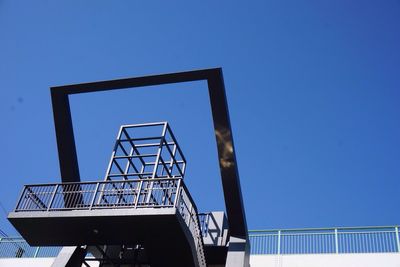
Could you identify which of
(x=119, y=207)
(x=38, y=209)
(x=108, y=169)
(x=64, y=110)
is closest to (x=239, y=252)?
(x=119, y=207)

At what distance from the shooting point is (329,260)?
67.9 ft

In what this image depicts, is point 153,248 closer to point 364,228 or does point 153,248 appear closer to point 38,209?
point 38,209

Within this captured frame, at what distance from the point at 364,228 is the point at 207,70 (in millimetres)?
10465

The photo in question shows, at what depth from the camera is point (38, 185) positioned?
17.0 metres

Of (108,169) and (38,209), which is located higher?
(108,169)

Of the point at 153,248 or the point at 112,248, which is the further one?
the point at 112,248

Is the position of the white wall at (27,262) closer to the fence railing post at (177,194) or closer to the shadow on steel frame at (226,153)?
the shadow on steel frame at (226,153)

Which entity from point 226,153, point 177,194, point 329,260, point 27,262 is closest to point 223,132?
point 226,153

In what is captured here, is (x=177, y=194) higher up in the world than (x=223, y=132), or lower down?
lower down

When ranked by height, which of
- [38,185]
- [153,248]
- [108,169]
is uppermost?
[108,169]

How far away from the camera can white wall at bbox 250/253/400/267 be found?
20.1 meters

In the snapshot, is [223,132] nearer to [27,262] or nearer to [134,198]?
[134,198]

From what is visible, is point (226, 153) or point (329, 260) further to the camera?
point (329, 260)

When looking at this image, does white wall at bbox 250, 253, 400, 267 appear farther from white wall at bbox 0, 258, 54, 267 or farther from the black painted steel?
white wall at bbox 0, 258, 54, 267
